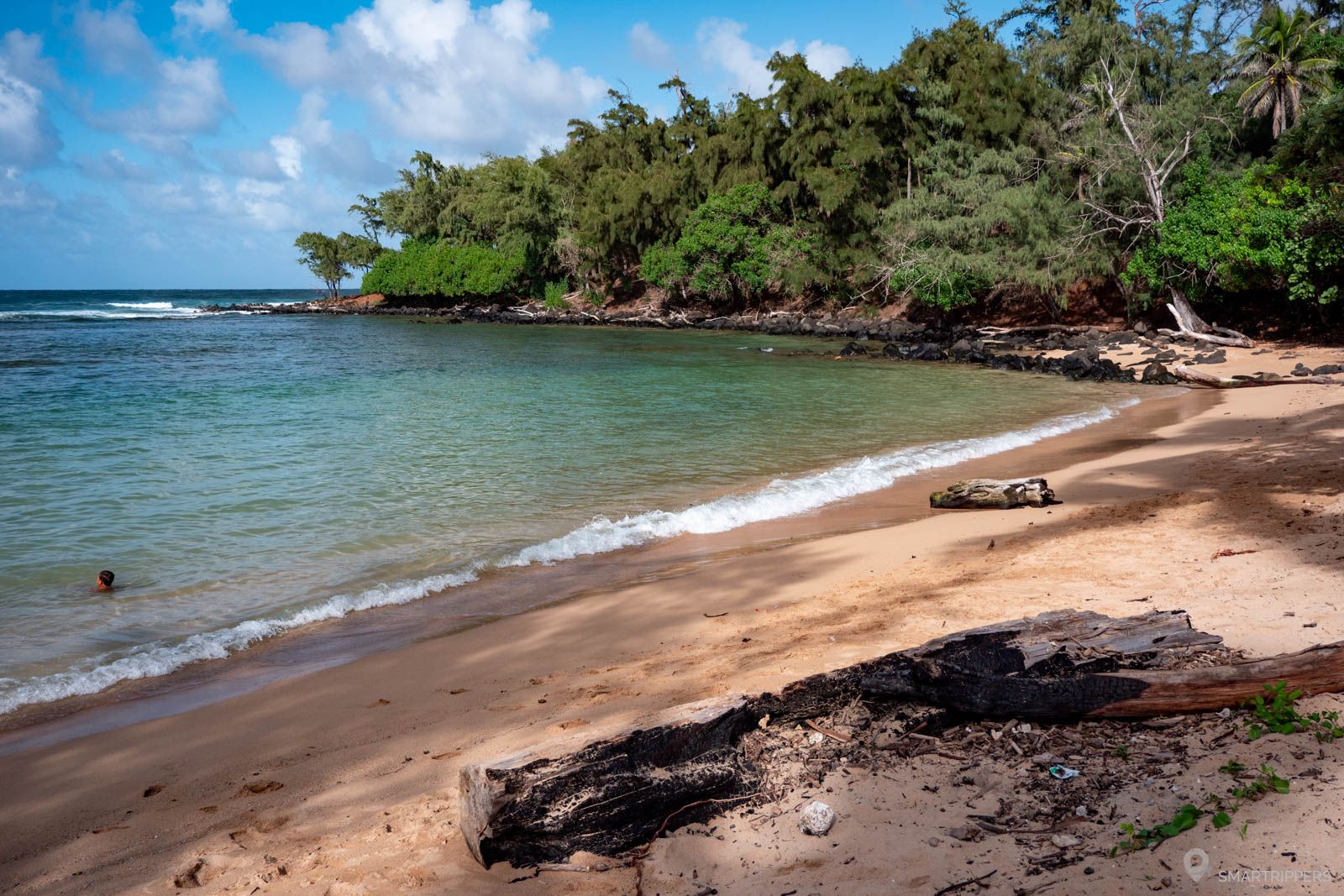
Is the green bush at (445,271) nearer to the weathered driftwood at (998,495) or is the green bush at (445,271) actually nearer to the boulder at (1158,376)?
the boulder at (1158,376)

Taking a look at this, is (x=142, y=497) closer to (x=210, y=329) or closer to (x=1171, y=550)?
(x=1171, y=550)

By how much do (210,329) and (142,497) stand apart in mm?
52765

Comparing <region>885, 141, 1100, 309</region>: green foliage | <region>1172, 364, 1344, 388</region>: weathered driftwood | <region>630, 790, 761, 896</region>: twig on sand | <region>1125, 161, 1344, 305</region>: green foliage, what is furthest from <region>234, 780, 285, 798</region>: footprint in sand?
<region>885, 141, 1100, 309</region>: green foliage

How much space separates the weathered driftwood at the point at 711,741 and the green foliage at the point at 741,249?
4214cm

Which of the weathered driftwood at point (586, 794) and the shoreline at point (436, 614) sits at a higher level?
the weathered driftwood at point (586, 794)

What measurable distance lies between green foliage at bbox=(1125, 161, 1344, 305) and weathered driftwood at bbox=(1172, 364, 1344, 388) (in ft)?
13.0

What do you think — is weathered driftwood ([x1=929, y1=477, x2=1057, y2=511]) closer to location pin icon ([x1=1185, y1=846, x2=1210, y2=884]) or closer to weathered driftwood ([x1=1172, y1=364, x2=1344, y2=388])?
location pin icon ([x1=1185, y1=846, x2=1210, y2=884])

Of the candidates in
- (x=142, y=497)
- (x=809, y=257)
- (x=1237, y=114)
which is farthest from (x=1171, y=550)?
(x=809, y=257)

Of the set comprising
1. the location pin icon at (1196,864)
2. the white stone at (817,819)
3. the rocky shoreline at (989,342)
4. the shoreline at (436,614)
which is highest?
the rocky shoreline at (989,342)

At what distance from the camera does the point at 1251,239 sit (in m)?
23.0

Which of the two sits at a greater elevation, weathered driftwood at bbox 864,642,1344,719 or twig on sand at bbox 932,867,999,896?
weathered driftwood at bbox 864,642,1344,719

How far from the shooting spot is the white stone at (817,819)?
301 centimetres

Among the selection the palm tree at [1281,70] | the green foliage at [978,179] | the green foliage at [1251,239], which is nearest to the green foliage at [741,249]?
the green foliage at [978,179]

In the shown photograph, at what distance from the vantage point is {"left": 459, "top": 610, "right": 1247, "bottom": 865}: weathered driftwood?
3.06m
